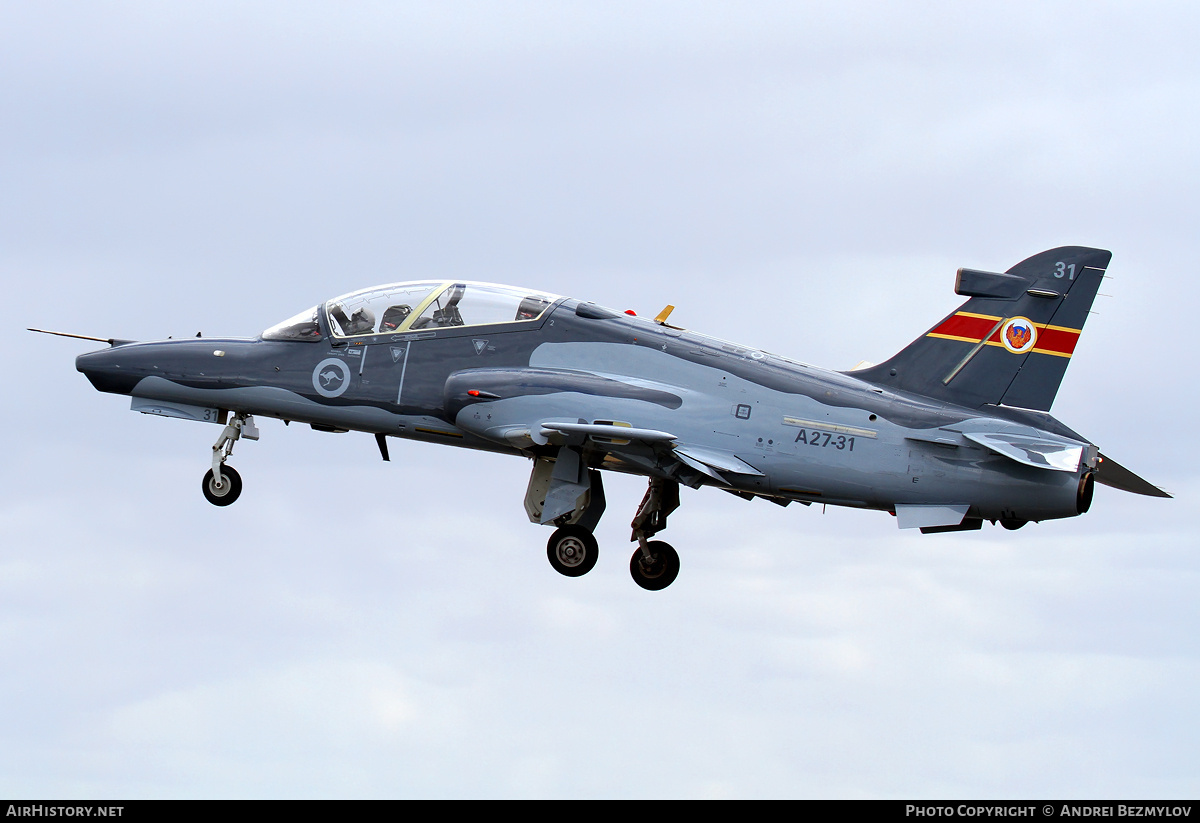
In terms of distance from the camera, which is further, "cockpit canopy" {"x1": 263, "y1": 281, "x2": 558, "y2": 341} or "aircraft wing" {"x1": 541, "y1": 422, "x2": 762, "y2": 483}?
"cockpit canopy" {"x1": 263, "y1": 281, "x2": 558, "y2": 341}

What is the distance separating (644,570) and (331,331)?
5780 mm

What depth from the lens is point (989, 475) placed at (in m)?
22.9

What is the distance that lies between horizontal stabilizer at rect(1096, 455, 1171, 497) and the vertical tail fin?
127 centimetres

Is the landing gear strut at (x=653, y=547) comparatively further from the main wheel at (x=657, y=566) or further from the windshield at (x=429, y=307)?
the windshield at (x=429, y=307)

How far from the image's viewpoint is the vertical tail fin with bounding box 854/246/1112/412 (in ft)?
78.4

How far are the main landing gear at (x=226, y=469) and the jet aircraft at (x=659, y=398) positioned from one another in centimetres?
3

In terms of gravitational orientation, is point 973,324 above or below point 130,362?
above

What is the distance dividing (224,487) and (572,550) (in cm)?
541

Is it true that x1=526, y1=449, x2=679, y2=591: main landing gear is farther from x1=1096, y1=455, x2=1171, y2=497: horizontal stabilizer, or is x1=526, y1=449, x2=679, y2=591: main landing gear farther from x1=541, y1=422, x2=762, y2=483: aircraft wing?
x1=1096, y1=455, x2=1171, y2=497: horizontal stabilizer

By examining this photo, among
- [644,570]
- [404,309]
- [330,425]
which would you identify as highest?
[404,309]

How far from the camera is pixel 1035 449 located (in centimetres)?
2261

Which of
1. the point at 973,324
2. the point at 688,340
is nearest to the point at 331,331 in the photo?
the point at 688,340

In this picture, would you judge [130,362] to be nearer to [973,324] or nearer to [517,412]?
[517,412]

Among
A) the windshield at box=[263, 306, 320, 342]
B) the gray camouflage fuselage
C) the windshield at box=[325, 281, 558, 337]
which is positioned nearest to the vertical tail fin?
the gray camouflage fuselage
